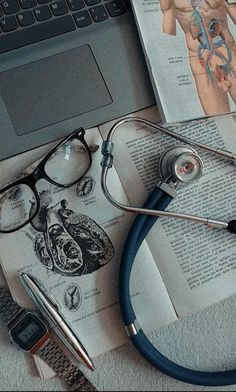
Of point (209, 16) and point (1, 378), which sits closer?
point (1, 378)

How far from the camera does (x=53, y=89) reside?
616mm

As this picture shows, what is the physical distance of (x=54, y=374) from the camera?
0.56 meters

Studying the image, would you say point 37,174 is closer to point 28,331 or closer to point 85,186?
point 85,186

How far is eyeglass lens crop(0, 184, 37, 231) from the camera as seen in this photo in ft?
1.92

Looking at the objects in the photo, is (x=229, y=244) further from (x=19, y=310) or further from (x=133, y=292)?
(x=19, y=310)

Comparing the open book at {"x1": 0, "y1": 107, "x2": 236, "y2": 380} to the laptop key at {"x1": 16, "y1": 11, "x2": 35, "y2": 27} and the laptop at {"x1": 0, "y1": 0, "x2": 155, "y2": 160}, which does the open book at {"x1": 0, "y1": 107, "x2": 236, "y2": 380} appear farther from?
the laptop key at {"x1": 16, "y1": 11, "x2": 35, "y2": 27}

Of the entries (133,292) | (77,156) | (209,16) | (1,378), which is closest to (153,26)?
(209,16)

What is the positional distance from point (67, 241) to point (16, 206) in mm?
68

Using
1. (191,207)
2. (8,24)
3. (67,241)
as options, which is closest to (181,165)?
(191,207)

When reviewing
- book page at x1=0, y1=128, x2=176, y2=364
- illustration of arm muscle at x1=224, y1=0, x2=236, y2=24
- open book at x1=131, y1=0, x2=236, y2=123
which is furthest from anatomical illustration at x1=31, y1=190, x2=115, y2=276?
illustration of arm muscle at x1=224, y1=0, x2=236, y2=24

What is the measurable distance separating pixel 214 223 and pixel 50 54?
270 millimetres

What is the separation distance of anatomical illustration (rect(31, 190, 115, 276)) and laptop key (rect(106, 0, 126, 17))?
231 mm

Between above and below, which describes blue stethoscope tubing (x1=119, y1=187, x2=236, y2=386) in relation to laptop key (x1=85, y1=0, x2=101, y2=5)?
below

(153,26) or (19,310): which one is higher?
(153,26)
